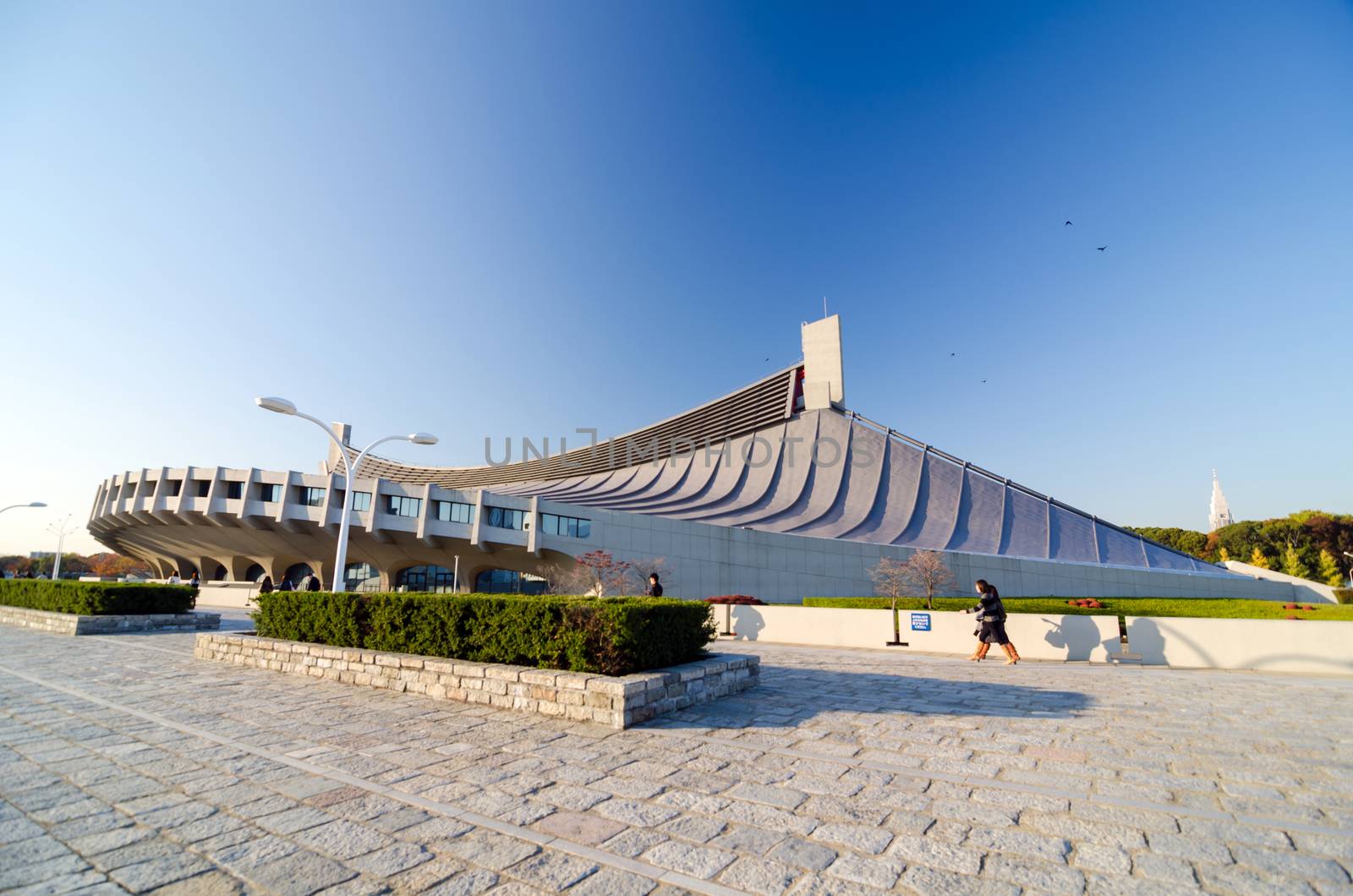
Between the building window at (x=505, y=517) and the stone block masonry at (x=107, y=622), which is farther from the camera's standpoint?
the building window at (x=505, y=517)

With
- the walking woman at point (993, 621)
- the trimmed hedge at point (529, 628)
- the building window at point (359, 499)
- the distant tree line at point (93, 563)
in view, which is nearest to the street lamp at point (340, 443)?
the trimmed hedge at point (529, 628)

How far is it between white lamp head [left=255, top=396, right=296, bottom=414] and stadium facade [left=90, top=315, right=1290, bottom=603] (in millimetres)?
18894

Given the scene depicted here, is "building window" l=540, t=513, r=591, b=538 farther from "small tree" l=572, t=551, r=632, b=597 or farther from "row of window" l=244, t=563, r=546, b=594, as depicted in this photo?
"row of window" l=244, t=563, r=546, b=594

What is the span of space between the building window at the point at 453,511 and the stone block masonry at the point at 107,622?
554 inches

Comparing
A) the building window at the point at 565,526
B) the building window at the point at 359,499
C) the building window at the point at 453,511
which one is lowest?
the building window at the point at 565,526

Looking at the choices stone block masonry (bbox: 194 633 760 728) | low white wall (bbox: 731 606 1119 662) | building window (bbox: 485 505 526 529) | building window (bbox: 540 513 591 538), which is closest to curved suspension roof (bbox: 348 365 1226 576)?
building window (bbox: 540 513 591 538)

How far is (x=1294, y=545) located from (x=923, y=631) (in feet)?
227

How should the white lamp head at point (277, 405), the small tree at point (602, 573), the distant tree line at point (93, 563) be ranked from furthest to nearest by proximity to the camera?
the distant tree line at point (93, 563)
the small tree at point (602, 573)
the white lamp head at point (277, 405)

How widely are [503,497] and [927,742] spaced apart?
27.9 metres

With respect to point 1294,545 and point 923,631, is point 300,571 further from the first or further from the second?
point 1294,545

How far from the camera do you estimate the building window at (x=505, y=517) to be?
3094cm

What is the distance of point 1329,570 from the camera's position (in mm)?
52188

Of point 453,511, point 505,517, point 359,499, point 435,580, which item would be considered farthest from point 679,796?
point 435,580

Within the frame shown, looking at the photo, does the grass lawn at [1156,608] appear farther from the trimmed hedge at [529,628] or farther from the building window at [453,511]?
the building window at [453,511]
